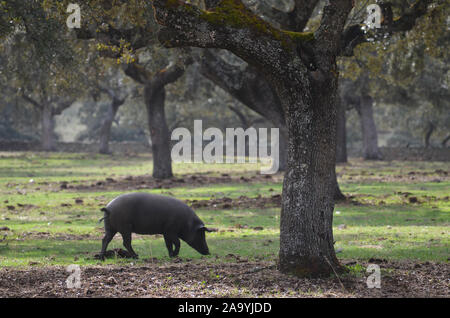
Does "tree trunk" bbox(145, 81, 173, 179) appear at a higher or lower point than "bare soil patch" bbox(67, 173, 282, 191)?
higher

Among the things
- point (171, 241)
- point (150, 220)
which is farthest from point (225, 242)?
point (150, 220)

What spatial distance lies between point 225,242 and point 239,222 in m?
3.54

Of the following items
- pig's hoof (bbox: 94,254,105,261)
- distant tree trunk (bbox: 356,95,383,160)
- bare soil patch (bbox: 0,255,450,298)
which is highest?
distant tree trunk (bbox: 356,95,383,160)

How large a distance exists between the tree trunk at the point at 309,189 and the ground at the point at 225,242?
0.38 meters

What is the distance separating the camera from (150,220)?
1188 centimetres

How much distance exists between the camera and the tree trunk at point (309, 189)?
9.69m

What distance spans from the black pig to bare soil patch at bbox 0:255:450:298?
1219 millimetres

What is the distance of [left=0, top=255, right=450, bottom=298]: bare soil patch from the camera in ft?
28.1

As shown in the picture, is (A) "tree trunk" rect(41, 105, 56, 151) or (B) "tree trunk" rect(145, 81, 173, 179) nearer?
(B) "tree trunk" rect(145, 81, 173, 179)

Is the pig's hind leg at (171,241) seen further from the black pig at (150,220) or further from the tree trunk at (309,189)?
the tree trunk at (309,189)

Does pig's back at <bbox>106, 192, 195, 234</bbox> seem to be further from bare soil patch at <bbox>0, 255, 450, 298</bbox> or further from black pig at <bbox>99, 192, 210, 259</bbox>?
bare soil patch at <bbox>0, 255, 450, 298</bbox>

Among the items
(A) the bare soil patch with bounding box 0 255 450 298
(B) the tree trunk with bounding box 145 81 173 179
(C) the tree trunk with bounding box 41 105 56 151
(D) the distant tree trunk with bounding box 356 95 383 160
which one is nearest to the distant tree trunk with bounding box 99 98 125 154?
(C) the tree trunk with bounding box 41 105 56 151

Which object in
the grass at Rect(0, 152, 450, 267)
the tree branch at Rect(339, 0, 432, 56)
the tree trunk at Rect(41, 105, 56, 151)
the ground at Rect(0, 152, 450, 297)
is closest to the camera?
the ground at Rect(0, 152, 450, 297)

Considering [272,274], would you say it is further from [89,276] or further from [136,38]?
[136,38]
